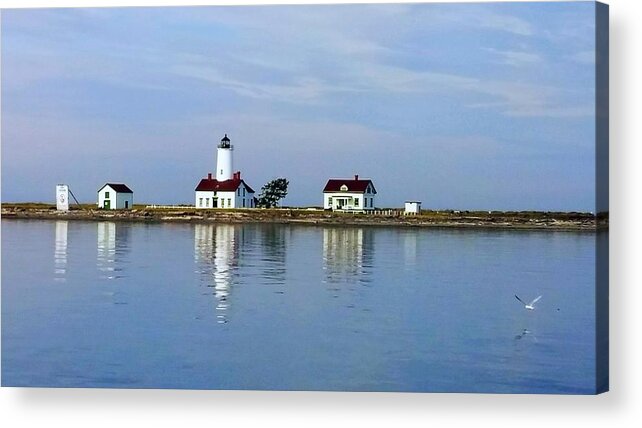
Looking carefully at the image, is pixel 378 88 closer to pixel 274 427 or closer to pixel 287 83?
pixel 287 83

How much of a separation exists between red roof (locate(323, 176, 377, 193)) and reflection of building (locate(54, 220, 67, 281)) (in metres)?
2.79

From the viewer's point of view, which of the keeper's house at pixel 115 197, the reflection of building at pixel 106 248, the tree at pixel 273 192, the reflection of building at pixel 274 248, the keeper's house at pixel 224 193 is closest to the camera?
the keeper's house at pixel 224 193

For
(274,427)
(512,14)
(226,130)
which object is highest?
(512,14)

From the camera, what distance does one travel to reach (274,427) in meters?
9.99

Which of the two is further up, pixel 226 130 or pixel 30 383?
pixel 226 130

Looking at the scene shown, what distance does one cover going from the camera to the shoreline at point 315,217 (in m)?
11.0

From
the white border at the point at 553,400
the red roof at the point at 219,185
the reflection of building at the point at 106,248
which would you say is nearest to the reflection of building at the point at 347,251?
the red roof at the point at 219,185

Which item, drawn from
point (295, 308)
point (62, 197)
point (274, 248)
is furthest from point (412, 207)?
point (62, 197)

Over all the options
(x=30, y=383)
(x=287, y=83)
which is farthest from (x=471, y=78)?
(x=30, y=383)

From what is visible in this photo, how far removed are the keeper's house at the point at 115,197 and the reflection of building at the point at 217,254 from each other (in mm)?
812

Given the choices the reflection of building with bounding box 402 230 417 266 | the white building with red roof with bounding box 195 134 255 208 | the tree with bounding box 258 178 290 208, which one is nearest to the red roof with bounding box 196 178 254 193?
the white building with red roof with bounding box 195 134 255 208

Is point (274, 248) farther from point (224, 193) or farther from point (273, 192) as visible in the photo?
point (224, 193)

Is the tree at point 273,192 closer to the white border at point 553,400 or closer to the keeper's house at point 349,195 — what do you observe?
the keeper's house at point 349,195

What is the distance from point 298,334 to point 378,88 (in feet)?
8.23
